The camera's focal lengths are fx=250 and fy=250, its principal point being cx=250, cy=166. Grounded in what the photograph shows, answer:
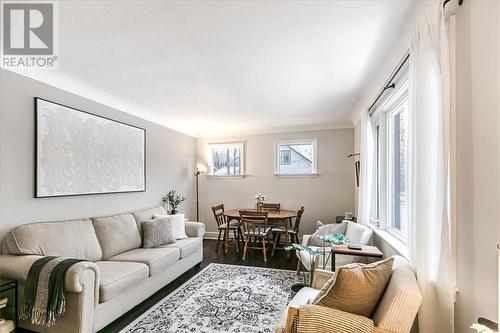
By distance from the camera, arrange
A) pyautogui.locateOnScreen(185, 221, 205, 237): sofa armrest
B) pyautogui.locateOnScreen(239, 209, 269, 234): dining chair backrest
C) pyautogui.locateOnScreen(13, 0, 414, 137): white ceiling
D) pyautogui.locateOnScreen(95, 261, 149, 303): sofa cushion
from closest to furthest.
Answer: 1. pyautogui.locateOnScreen(13, 0, 414, 137): white ceiling
2. pyautogui.locateOnScreen(95, 261, 149, 303): sofa cushion
3. pyautogui.locateOnScreen(185, 221, 205, 237): sofa armrest
4. pyautogui.locateOnScreen(239, 209, 269, 234): dining chair backrest

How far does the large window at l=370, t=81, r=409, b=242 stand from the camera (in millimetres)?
2672

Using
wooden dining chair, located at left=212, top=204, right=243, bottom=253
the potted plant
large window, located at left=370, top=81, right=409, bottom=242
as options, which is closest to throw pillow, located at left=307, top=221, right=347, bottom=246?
large window, located at left=370, top=81, right=409, bottom=242

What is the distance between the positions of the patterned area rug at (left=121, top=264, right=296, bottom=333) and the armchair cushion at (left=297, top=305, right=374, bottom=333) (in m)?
1.16

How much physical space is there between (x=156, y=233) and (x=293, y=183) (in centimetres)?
299

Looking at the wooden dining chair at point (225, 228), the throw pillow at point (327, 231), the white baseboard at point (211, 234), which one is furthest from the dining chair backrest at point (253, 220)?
the white baseboard at point (211, 234)

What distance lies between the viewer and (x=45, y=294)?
194 cm

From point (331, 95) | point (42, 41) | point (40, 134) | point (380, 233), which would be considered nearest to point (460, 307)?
point (380, 233)

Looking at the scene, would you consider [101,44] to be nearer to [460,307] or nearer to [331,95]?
[331,95]

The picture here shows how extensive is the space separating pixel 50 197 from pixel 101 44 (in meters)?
1.70

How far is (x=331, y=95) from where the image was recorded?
11.7ft

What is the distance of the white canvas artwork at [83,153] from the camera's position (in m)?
2.62

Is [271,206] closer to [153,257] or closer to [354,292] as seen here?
[153,257]

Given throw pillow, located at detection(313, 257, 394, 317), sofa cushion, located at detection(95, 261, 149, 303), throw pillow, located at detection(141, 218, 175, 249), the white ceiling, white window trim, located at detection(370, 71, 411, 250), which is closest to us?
throw pillow, located at detection(313, 257, 394, 317)

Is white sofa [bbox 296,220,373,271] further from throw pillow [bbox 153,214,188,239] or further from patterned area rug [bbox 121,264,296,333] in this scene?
throw pillow [bbox 153,214,188,239]
